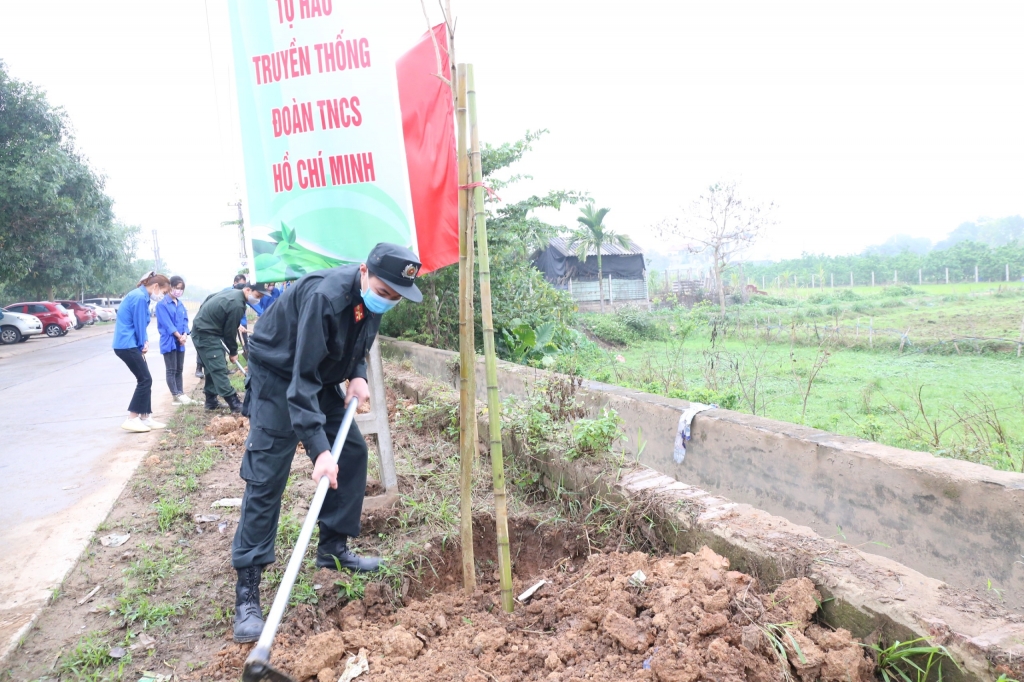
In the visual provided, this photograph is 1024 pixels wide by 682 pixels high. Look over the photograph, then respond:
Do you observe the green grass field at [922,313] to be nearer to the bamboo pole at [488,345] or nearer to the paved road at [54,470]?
the bamboo pole at [488,345]

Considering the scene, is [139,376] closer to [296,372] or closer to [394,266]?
[296,372]

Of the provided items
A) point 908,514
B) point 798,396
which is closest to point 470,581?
point 908,514

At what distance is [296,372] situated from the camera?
250cm

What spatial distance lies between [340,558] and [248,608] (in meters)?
0.47

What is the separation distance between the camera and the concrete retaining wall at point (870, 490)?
2783 millimetres

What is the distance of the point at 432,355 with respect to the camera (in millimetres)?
7367

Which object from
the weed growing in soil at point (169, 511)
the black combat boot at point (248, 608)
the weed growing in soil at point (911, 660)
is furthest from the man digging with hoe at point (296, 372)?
the weed growing in soil at point (911, 660)

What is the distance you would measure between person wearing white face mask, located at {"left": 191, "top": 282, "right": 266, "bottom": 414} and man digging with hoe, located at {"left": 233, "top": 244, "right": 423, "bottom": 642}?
4144 millimetres

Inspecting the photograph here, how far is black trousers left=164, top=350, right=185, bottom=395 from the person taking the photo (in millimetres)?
7293

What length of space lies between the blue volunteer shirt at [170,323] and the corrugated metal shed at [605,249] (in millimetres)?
19598

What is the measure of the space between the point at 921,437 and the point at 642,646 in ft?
13.8

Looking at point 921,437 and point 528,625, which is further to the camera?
point 921,437

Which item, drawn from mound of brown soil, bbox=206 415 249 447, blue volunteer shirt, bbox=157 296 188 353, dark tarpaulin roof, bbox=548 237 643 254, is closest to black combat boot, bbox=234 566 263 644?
mound of brown soil, bbox=206 415 249 447

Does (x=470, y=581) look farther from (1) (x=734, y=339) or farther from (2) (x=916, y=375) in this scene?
(1) (x=734, y=339)
